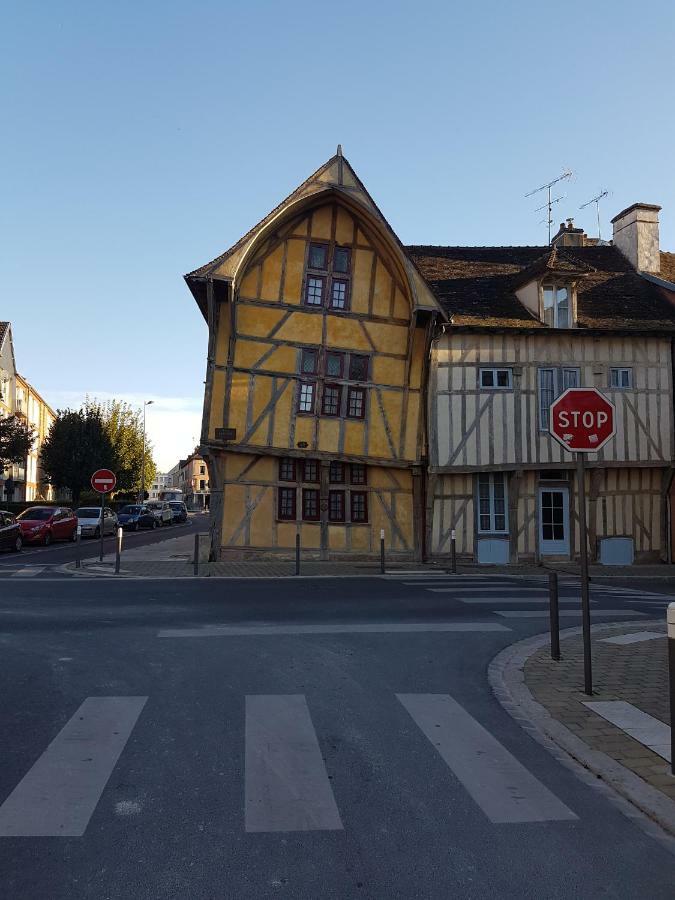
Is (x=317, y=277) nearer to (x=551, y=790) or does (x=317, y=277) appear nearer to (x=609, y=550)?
(x=609, y=550)

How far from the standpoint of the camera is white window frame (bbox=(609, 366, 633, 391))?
22.0 meters

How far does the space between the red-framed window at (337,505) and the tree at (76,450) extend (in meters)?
29.9

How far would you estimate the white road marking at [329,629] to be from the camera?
9.12m

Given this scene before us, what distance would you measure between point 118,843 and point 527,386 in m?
19.6

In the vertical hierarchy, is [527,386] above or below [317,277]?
below

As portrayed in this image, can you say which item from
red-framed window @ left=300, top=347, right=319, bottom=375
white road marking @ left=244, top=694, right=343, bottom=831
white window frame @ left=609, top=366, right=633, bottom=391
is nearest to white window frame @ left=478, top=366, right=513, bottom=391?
white window frame @ left=609, top=366, right=633, bottom=391

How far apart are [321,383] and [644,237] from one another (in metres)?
13.2

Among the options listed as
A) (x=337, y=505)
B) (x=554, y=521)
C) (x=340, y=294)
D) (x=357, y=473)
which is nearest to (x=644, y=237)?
(x=554, y=521)

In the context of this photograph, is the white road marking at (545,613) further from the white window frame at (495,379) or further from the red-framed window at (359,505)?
the white window frame at (495,379)

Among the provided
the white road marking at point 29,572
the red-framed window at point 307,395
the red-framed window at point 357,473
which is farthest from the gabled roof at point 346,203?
the white road marking at point 29,572

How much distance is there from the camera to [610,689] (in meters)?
6.81

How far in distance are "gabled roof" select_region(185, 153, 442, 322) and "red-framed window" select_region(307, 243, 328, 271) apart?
3.79ft

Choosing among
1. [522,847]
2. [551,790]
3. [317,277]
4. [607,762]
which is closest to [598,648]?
[607,762]

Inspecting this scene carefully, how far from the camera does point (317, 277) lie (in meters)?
20.9
